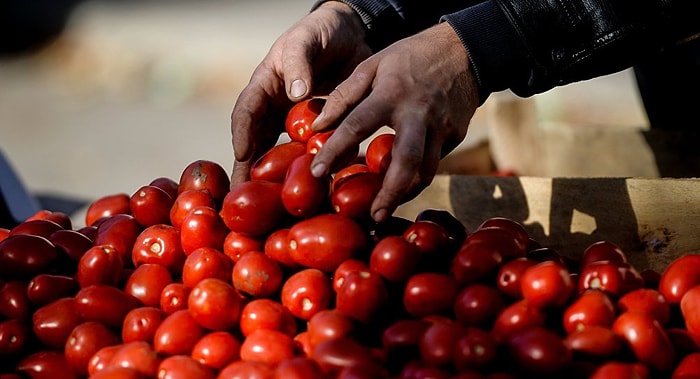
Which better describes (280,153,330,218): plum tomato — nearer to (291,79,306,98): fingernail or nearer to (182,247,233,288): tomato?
(182,247,233,288): tomato

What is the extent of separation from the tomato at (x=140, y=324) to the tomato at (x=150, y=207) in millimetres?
341

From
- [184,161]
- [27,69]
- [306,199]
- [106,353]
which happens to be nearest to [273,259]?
[306,199]

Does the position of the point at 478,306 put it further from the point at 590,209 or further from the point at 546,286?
the point at 590,209

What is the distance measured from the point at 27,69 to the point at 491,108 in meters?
6.80

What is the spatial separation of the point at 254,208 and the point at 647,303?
0.73 meters

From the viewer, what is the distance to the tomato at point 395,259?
4.72 ft

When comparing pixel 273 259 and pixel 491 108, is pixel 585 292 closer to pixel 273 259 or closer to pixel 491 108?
pixel 273 259

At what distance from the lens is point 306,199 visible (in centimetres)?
152

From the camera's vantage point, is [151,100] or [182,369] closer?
[182,369]

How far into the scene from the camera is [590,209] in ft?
6.97

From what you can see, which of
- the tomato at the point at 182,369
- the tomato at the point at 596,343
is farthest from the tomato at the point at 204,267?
the tomato at the point at 596,343

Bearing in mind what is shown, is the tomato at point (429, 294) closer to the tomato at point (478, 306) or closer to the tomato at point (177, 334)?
the tomato at point (478, 306)

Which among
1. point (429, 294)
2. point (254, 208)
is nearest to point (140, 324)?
point (254, 208)

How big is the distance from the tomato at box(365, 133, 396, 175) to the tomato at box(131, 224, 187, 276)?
1.43 feet
